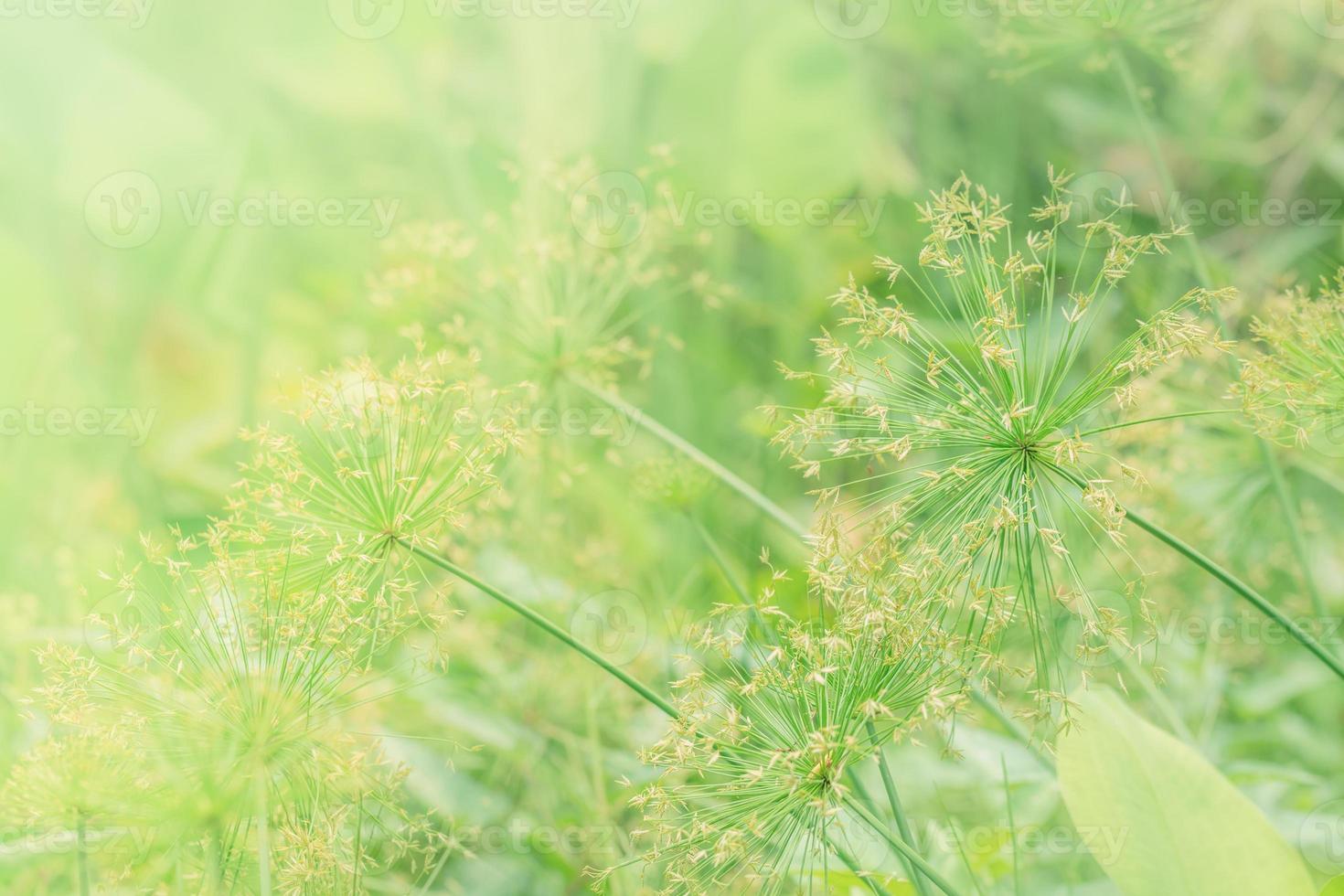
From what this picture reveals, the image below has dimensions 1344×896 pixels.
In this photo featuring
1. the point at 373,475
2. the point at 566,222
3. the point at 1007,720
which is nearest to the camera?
the point at 373,475

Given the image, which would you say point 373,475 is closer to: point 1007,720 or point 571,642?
point 571,642

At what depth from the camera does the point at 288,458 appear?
651 millimetres

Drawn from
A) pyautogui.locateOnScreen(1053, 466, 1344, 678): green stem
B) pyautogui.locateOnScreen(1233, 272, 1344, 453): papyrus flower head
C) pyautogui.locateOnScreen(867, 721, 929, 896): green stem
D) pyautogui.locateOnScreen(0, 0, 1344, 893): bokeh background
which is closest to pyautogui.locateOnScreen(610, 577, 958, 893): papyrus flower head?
pyautogui.locateOnScreen(867, 721, 929, 896): green stem

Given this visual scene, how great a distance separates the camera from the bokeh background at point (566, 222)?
118cm

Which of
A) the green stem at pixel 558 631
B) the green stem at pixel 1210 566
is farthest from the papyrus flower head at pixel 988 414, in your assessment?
the green stem at pixel 558 631

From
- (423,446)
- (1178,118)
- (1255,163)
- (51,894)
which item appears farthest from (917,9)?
(51,894)

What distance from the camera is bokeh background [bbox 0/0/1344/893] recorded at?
1185 mm

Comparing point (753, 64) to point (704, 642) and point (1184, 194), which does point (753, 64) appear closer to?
point (1184, 194)

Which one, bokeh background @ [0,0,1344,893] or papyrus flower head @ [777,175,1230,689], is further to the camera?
bokeh background @ [0,0,1344,893]

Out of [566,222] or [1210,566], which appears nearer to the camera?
[1210,566]

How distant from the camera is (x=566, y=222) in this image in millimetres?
1279

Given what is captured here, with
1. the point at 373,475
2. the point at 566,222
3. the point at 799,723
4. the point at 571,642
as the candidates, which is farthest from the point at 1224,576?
the point at 566,222

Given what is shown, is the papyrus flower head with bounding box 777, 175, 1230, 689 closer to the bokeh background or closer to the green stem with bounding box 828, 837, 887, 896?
the green stem with bounding box 828, 837, 887, 896

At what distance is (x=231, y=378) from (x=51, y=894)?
0.95m
